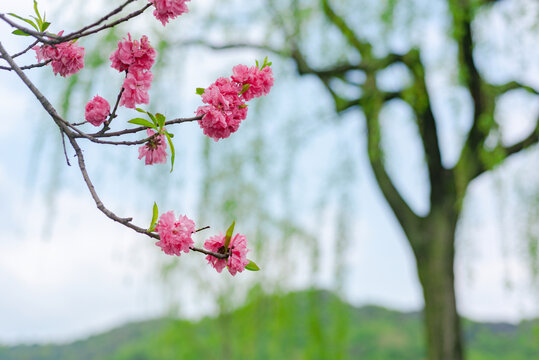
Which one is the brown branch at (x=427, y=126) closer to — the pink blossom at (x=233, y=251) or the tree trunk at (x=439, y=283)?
the tree trunk at (x=439, y=283)

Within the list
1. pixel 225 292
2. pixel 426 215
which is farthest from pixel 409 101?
pixel 225 292

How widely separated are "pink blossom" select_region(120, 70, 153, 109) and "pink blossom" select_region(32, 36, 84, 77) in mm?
214

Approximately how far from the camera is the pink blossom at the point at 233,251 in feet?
3.98

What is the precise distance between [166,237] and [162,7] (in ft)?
1.56

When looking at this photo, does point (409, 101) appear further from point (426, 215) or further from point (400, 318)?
point (400, 318)

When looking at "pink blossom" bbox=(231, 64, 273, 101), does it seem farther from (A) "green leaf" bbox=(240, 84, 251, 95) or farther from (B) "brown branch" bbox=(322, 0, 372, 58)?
(B) "brown branch" bbox=(322, 0, 372, 58)

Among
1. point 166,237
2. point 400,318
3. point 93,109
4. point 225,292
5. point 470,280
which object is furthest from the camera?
point 400,318

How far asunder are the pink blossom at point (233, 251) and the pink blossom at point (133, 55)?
41 cm

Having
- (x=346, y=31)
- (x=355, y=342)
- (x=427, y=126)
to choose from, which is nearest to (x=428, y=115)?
(x=427, y=126)

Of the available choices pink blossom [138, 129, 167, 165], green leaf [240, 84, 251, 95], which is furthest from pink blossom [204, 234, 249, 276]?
green leaf [240, 84, 251, 95]

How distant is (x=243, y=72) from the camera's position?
1323 millimetres

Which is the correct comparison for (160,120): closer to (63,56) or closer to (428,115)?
(63,56)

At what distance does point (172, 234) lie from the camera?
1.19 metres

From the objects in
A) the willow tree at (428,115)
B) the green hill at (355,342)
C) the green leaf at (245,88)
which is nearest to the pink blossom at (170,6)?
the green leaf at (245,88)
